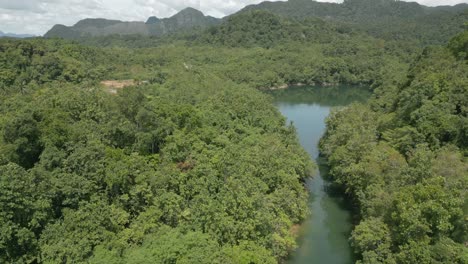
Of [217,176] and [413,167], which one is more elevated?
[413,167]

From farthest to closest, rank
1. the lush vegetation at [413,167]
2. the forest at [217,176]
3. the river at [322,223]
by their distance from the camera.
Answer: the river at [322,223], the forest at [217,176], the lush vegetation at [413,167]

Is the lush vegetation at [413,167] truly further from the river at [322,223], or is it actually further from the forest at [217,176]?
the river at [322,223]

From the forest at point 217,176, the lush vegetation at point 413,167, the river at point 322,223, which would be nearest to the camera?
the lush vegetation at point 413,167

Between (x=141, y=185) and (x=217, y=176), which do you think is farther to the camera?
(x=217, y=176)

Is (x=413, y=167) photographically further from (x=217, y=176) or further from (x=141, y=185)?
(x=141, y=185)

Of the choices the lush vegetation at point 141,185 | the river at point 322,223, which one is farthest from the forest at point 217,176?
the river at point 322,223

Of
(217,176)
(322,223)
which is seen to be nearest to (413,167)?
(322,223)

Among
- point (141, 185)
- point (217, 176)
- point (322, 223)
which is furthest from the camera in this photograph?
point (322, 223)

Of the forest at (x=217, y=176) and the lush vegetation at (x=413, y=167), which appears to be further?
the forest at (x=217, y=176)

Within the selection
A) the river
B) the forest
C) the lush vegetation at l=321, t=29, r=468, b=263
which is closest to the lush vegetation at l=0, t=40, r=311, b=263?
the forest

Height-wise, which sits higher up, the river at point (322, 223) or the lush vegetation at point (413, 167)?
the lush vegetation at point (413, 167)
